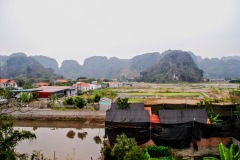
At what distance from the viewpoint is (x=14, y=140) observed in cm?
880

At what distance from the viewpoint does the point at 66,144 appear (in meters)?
18.1

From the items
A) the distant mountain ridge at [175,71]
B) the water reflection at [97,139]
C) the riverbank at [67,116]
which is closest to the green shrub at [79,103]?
the riverbank at [67,116]

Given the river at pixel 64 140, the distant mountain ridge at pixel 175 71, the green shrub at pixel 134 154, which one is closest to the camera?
the green shrub at pixel 134 154

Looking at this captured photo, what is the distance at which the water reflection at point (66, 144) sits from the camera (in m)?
15.5

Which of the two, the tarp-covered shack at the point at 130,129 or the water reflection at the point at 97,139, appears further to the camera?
the water reflection at the point at 97,139

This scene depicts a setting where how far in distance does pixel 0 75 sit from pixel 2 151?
466 feet

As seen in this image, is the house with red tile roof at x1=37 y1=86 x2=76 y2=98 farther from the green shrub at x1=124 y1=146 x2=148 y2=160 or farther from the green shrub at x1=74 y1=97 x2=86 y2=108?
the green shrub at x1=124 y1=146 x2=148 y2=160

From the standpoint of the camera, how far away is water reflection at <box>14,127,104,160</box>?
1554 centimetres

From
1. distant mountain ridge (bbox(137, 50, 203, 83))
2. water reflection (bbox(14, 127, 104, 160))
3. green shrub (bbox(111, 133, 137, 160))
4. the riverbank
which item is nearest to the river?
water reflection (bbox(14, 127, 104, 160))

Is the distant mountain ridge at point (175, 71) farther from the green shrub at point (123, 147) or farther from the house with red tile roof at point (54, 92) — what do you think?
the green shrub at point (123, 147)

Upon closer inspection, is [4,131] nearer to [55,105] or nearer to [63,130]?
[63,130]

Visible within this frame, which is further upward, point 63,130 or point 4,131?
point 4,131

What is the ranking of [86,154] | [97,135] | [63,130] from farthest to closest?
[63,130], [97,135], [86,154]

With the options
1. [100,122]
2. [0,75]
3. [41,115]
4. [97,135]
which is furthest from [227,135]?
[0,75]
